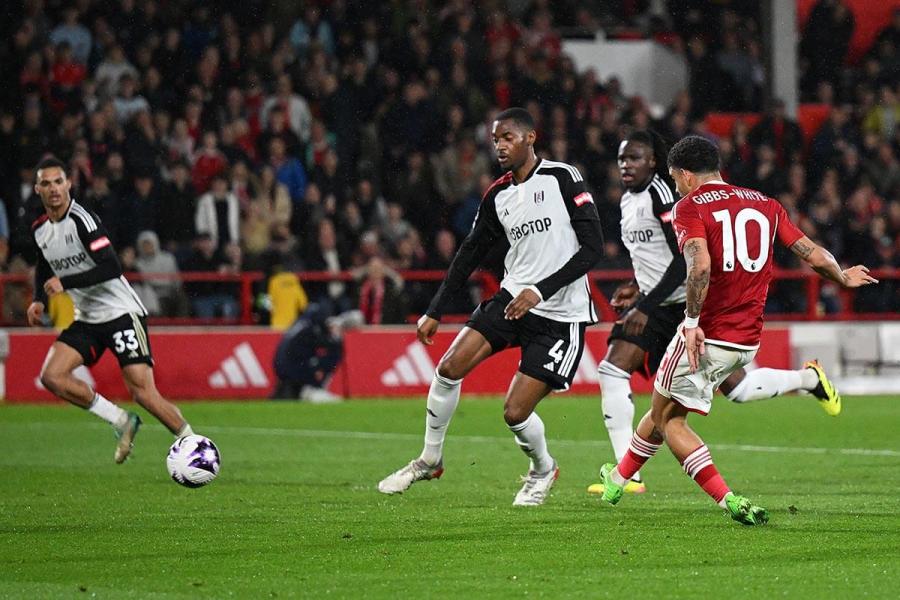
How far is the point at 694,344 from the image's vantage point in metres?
8.33

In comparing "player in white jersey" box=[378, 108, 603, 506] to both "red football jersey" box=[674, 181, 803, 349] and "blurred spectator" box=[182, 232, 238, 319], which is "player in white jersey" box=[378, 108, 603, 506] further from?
"blurred spectator" box=[182, 232, 238, 319]

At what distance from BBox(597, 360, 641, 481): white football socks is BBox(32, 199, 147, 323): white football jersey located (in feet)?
11.7

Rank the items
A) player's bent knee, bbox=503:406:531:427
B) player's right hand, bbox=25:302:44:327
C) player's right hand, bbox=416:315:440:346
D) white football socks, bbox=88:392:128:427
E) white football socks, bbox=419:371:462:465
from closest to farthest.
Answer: player's bent knee, bbox=503:406:531:427
player's right hand, bbox=416:315:440:346
white football socks, bbox=419:371:462:465
player's right hand, bbox=25:302:44:327
white football socks, bbox=88:392:128:427

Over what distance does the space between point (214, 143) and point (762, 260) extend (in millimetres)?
13690

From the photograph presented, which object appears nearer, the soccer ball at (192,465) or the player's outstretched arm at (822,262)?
the player's outstretched arm at (822,262)

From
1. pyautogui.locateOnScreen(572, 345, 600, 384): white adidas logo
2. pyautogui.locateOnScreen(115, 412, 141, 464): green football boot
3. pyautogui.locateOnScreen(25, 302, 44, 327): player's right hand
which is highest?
pyautogui.locateOnScreen(25, 302, 44, 327): player's right hand

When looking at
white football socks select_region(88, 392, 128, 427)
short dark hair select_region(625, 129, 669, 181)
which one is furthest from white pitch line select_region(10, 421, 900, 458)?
short dark hair select_region(625, 129, 669, 181)

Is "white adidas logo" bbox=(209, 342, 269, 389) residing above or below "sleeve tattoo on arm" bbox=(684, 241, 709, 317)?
below

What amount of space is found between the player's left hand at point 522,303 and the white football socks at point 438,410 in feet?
2.52

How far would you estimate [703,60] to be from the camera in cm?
2598

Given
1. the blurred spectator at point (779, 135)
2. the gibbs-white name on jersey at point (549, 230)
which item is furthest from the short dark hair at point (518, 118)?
the blurred spectator at point (779, 135)

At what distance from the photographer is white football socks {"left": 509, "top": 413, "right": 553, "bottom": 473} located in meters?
9.62

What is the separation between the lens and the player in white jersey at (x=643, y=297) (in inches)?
404

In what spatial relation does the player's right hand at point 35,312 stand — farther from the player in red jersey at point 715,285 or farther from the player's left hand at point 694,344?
the player's left hand at point 694,344
